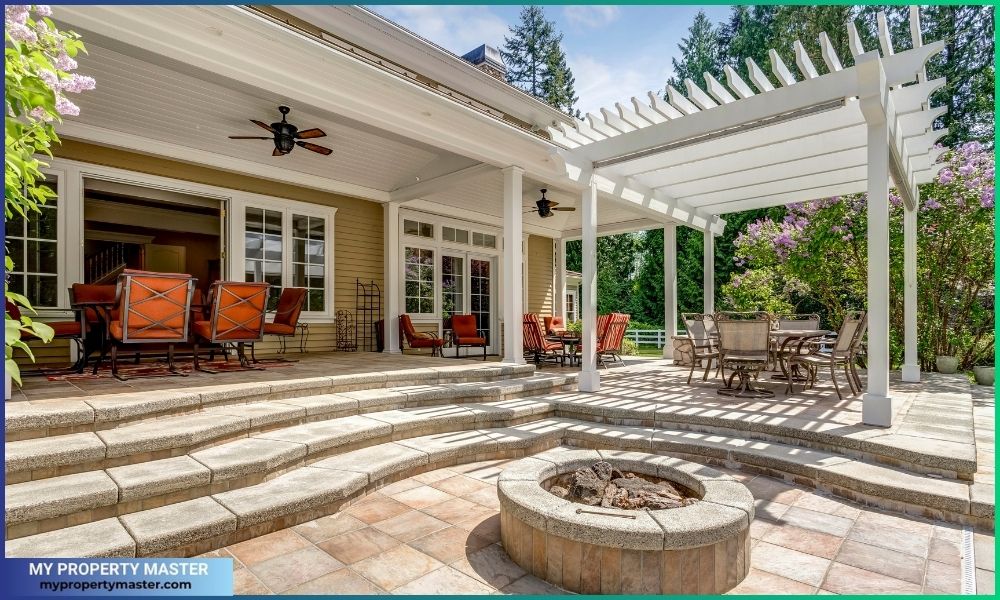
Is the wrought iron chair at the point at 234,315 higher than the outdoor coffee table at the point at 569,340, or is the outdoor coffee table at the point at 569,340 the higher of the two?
the wrought iron chair at the point at 234,315

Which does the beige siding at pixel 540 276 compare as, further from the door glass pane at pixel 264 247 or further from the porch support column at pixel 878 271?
the porch support column at pixel 878 271

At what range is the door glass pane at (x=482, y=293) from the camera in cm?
976

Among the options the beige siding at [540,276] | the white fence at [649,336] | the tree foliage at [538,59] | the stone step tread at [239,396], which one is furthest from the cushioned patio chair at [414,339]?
the tree foliage at [538,59]

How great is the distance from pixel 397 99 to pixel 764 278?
7565mm

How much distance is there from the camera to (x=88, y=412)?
2.99m

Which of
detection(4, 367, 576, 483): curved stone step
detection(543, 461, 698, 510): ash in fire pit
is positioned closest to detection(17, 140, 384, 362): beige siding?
detection(4, 367, 576, 483): curved stone step

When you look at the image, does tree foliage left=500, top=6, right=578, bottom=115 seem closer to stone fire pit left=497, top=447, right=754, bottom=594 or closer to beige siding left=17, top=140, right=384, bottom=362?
beige siding left=17, top=140, right=384, bottom=362

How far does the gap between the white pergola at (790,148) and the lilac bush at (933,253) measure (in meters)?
1.09

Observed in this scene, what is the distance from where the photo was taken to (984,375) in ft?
22.0

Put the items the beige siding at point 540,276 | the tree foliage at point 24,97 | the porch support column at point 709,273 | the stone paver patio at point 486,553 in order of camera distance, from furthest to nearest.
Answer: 1. the beige siding at point 540,276
2. the porch support column at point 709,273
3. the stone paver patio at point 486,553
4. the tree foliage at point 24,97

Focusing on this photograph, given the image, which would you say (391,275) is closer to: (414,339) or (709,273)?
(414,339)

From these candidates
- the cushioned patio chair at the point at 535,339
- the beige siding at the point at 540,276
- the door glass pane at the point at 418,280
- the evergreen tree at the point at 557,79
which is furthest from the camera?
the evergreen tree at the point at 557,79

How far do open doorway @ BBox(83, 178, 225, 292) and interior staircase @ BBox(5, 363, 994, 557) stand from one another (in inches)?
201

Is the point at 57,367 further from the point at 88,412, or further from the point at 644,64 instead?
the point at 644,64
